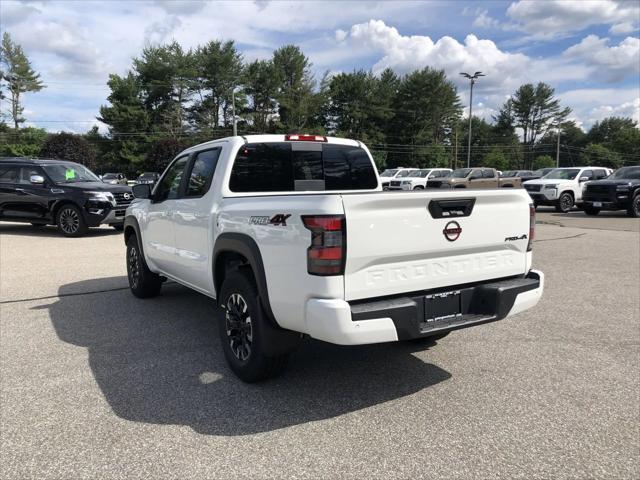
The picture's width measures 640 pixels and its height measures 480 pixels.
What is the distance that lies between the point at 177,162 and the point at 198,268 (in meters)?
1.39

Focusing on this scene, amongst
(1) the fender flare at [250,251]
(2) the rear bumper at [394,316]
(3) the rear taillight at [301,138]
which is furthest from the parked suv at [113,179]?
(2) the rear bumper at [394,316]

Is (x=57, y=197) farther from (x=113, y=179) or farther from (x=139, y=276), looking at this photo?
(x=113, y=179)

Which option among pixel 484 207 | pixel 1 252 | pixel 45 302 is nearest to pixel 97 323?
pixel 45 302

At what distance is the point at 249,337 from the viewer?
3660mm

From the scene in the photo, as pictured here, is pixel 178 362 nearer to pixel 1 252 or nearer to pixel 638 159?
pixel 1 252

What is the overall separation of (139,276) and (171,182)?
5.12ft

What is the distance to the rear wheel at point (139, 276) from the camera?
616 centimetres

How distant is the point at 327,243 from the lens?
9.61 feet

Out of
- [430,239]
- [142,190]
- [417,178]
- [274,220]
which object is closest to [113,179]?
[417,178]

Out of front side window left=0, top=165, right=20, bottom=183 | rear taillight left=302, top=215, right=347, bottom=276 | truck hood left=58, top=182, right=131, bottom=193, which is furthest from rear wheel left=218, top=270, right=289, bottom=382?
front side window left=0, top=165, right=20, bottom=183

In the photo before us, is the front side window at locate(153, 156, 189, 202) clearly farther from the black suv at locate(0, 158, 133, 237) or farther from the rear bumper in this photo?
the black suv at locate(0, 158, 133, 237)

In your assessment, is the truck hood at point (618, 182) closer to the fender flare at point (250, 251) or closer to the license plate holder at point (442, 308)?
the license plate holder at point (442, 308)

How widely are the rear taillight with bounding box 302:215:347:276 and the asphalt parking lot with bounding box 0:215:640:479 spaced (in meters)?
1.02

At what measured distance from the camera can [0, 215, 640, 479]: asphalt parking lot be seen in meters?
2.73
